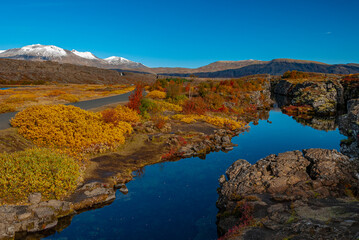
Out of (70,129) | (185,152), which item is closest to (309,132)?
(185,152)

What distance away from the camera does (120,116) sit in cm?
2183

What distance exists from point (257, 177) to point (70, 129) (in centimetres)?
1299

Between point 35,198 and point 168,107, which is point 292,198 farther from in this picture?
point 168,107

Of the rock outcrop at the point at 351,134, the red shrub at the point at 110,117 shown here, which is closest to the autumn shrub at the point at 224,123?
the rock outcrop at the point at 351,134

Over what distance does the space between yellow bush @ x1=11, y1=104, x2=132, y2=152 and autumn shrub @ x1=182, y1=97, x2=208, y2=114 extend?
13.2 m

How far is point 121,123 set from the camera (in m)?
20.1

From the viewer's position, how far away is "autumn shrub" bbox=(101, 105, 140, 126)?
19.8m

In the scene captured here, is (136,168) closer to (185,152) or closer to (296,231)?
(185,152)

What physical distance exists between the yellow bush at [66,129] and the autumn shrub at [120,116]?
2.63 ft

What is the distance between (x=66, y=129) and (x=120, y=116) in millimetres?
6310

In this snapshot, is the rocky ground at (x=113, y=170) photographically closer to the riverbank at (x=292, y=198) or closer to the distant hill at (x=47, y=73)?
the riverbank at (x=292, y=198)

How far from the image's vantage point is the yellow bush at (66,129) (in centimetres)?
1529

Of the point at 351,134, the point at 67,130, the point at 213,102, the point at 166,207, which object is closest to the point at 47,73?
the point at 213,102

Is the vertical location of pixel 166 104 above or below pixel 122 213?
above
